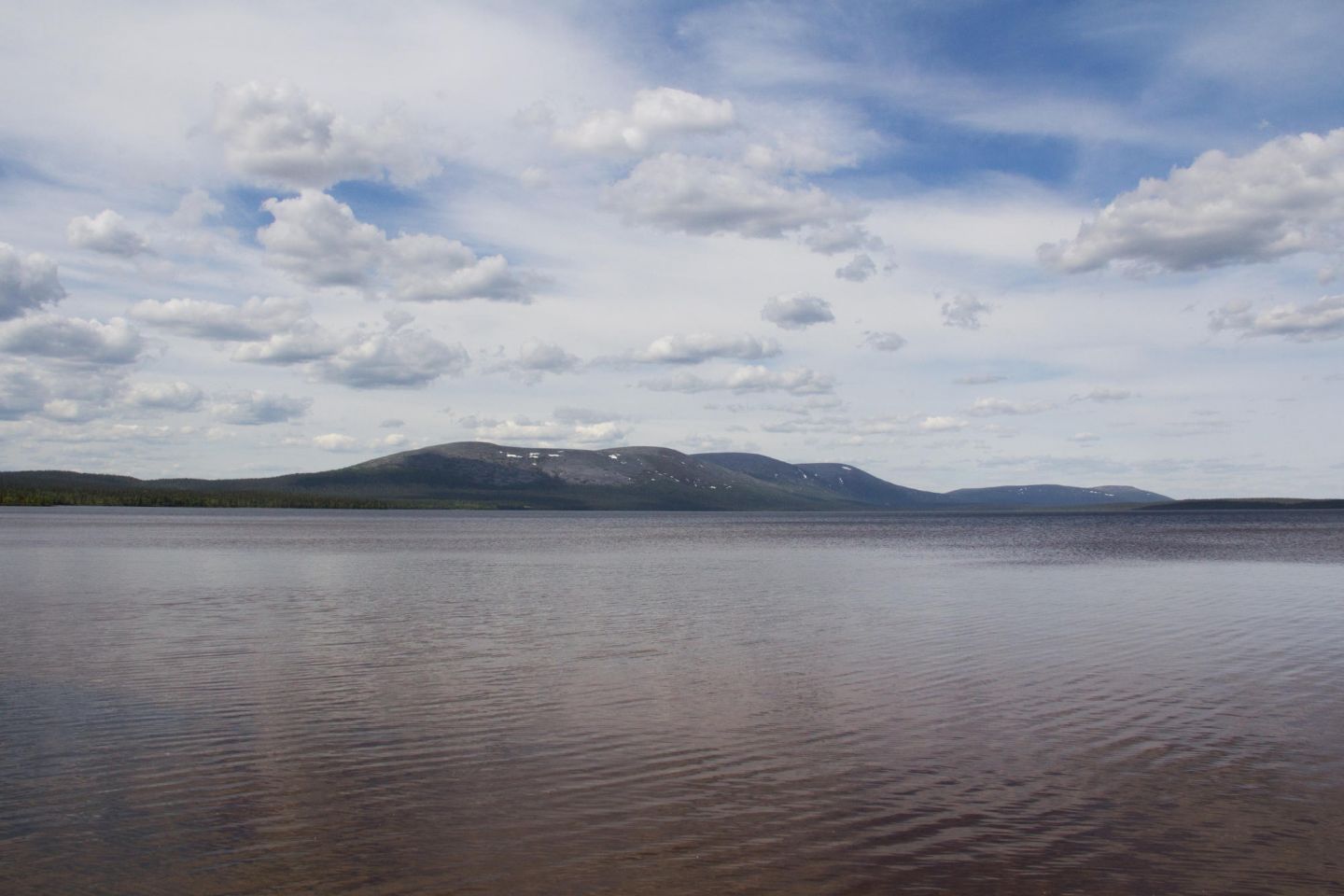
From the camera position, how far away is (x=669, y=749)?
14719 millimetres

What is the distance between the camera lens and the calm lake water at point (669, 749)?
10.1m

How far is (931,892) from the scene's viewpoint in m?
9.50

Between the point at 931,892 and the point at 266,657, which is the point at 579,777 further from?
the point at 266,657

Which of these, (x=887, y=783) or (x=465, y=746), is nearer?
(x=887, y=783)

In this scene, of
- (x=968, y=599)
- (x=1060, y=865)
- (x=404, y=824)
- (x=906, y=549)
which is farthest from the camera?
(x=906, y=549)

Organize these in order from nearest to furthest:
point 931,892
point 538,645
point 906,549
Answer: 1. point 931,892
2. point 538,645
3. point 906,549

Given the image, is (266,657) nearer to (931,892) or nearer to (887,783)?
(887,783)

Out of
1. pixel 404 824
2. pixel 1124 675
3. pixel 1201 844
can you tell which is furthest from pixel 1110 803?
pixel 1124 675

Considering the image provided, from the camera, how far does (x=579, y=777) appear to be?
13164mm

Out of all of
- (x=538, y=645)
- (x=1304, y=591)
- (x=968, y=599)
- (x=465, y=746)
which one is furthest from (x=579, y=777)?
(x=1304, y=591)

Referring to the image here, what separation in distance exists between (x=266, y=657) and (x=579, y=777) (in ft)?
40.3

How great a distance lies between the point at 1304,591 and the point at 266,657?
120 feet

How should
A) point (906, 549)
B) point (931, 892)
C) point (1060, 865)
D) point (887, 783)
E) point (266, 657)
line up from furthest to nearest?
point (906, 549) < point (266, 657) < point (887, 783) < point (1060, 865) < point (931, 892)

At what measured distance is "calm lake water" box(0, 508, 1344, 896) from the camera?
1012 centimetres
